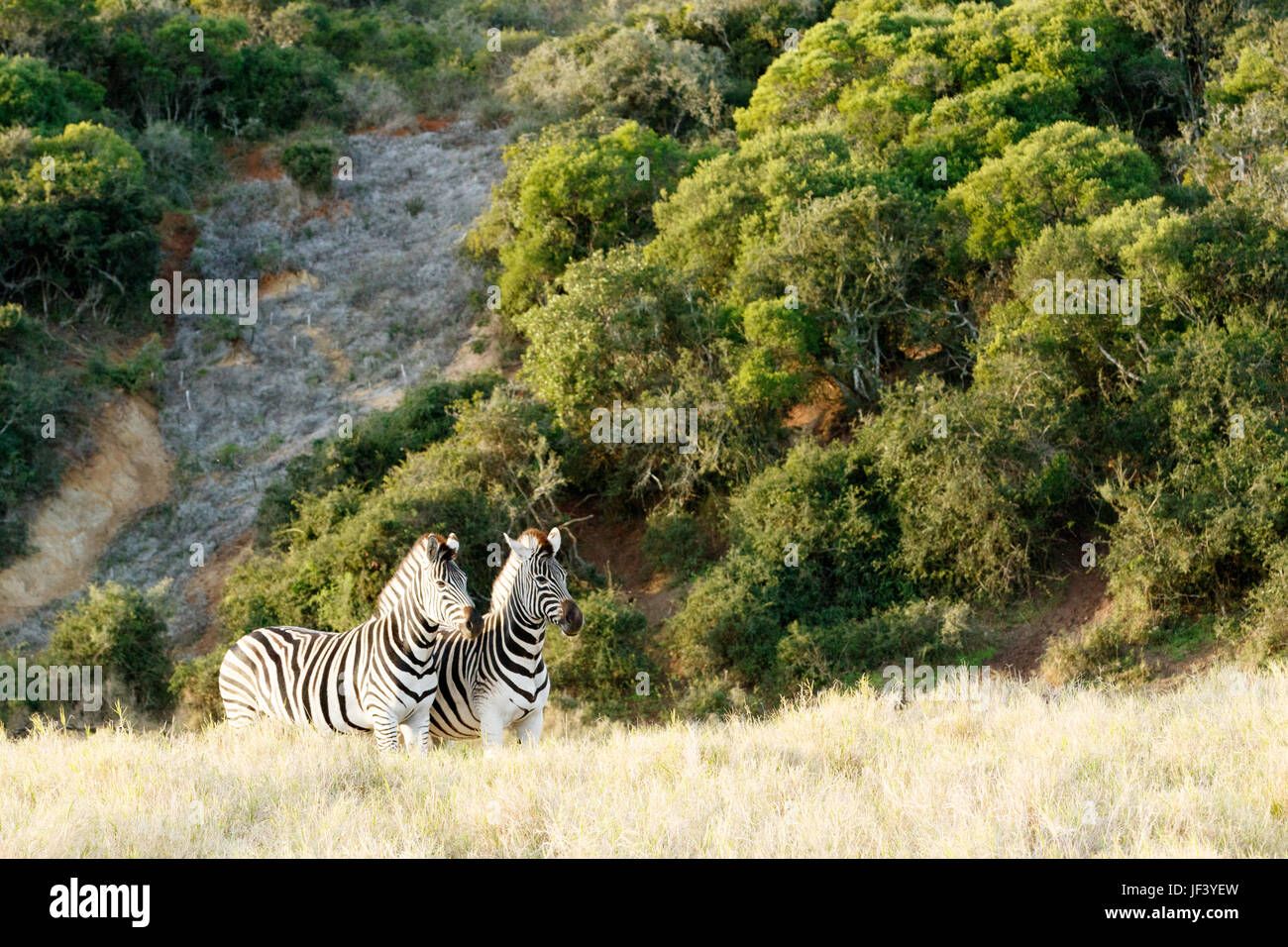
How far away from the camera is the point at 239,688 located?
43.8 ft

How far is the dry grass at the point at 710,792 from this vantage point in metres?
7.35

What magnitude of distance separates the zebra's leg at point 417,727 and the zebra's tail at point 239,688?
2089 mm

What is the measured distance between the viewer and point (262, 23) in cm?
4875

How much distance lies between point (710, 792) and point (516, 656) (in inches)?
182

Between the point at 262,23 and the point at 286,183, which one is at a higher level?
the point at 262,23

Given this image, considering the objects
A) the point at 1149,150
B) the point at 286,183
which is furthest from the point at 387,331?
the point at 1149,150

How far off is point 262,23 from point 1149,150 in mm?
32590

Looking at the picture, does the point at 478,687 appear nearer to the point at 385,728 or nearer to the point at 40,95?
the point at 385,728

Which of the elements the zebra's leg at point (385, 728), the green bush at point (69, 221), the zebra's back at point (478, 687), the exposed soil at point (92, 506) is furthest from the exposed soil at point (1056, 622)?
the green bush at point (69, 221)

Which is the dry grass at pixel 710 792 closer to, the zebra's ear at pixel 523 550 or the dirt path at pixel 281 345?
A: the zebra's ear at pixel 523 550

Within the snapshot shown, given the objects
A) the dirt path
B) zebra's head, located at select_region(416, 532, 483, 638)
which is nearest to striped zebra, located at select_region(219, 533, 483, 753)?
zebra's head, located at select_region(416, 532, 483, 638)
